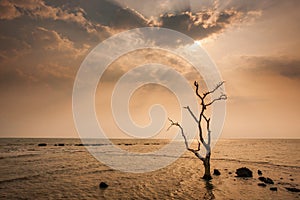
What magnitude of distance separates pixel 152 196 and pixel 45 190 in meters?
10.8

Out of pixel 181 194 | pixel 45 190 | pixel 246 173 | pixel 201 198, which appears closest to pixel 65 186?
pixel 45 190

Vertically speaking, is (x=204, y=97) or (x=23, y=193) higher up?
(x=204, y=97)

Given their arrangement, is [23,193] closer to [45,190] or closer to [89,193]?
[45,190]

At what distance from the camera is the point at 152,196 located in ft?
69.5

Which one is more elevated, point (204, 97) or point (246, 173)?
point (204, 97)

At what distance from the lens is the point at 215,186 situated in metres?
25.2

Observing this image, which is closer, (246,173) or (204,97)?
(204,97)

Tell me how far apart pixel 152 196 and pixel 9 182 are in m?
17.3

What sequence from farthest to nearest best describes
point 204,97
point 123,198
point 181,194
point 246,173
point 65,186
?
Answer: point 246,173 < point 204,97 < point 65,186 < point 181,194 < point 123,198

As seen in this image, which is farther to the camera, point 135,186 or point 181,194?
point 135,186

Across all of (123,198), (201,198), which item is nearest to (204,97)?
(201,198)

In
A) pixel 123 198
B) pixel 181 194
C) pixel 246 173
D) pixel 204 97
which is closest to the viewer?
pixel 123 198

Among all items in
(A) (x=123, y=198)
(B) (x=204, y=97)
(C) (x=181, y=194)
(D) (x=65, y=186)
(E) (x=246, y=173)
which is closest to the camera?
(A) (x=123, y=198)

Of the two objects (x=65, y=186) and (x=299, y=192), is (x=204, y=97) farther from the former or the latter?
(x=65, y=186)
